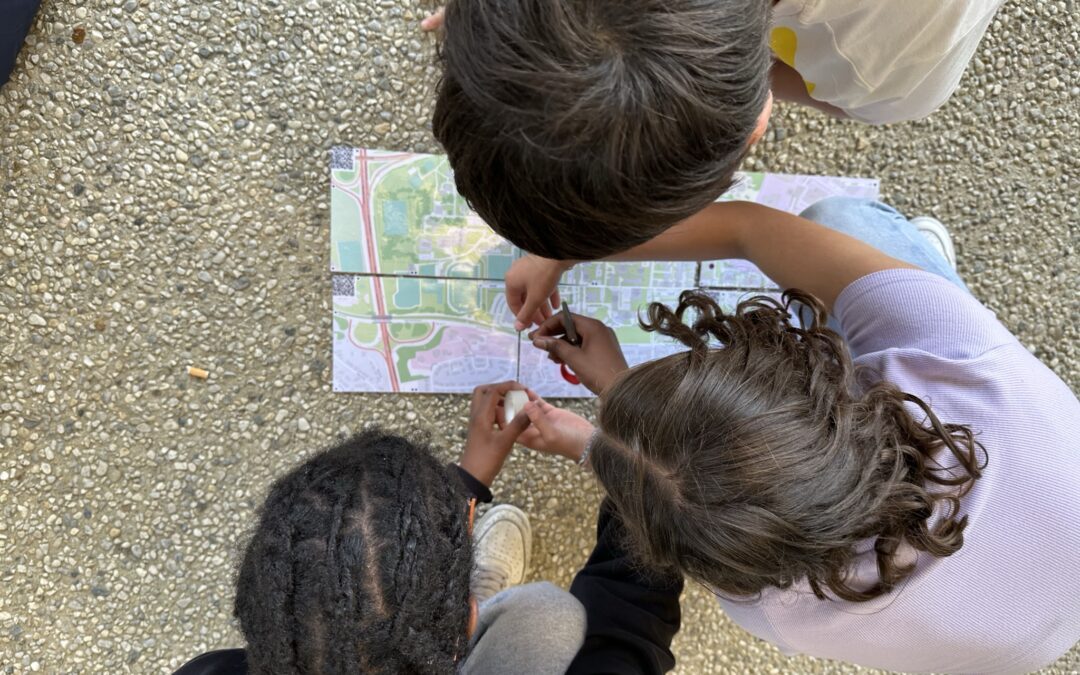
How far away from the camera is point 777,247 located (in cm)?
87

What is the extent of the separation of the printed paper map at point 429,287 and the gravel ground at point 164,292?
4cm

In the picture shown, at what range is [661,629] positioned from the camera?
35.3 inches

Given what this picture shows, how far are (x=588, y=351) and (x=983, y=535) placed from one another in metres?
0.56

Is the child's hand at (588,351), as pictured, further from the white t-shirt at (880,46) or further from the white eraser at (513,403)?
the white t-shirt at (880,46)

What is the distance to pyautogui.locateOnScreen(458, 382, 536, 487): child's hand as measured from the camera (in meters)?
1.07

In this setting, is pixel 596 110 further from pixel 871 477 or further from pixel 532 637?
pixel 532 637

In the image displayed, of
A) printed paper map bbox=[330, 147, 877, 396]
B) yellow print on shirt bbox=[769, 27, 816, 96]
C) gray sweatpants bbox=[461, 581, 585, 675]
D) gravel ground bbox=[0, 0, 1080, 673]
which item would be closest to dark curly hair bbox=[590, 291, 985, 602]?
gray sweatpants bbox=[461, 581, 585, 675]

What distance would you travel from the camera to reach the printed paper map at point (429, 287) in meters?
1.14

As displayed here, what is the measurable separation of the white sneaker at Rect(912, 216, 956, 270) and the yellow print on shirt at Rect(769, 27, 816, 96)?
567 mm

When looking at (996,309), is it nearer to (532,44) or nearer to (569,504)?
(569,504)

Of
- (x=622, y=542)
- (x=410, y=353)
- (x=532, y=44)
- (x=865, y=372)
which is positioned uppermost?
(x=532, y=44)

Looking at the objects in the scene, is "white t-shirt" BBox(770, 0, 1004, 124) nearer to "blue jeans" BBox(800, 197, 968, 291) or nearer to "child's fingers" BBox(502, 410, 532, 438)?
"blue jeans" BBox(800, 197, 968, 291)

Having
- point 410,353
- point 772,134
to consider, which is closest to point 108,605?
point 410,353

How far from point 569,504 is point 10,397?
3.44 feet
